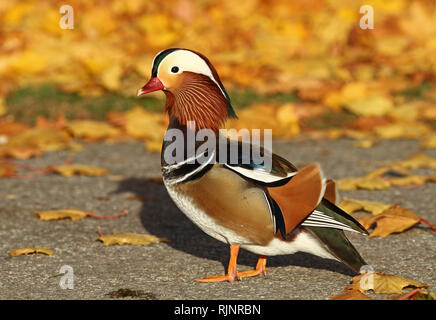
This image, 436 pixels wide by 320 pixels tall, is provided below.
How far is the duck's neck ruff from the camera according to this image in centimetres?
384

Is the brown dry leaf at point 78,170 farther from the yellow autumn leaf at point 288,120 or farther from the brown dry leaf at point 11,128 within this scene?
the yellow autumn leaf at point 288,120

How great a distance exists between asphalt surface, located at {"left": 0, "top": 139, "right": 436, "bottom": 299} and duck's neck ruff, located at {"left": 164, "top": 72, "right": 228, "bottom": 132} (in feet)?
2.52

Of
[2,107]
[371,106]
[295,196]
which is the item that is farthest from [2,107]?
[295,196]

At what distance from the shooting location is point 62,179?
5.66 meters

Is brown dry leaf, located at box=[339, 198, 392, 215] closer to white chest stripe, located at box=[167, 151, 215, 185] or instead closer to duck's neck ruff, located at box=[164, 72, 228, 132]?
duck's neck ruff, located at box=[164, 72, 228, 132]

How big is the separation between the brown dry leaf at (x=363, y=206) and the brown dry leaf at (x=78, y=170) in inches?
78.1

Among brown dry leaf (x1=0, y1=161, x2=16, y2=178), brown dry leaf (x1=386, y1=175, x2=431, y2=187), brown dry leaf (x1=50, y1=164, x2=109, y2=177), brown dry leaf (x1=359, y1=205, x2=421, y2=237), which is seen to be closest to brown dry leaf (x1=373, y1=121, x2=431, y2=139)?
brown dry leaf (x1=386, y1=175, x2=431, y2=187)

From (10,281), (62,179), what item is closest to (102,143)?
(62,179)

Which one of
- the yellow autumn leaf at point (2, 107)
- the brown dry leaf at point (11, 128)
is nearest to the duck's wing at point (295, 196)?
the brown dry leaf at point (11, 128)

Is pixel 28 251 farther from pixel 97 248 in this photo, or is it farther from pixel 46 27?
pixel 46 27

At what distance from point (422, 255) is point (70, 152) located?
3472 mm

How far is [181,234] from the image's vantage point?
4500 mm

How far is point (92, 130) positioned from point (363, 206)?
293cm

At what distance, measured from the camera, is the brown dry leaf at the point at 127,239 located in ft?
13.8
